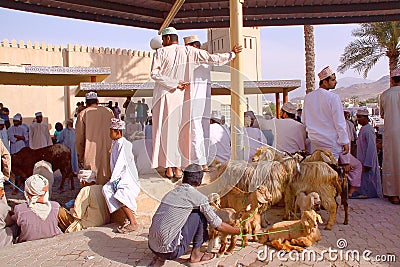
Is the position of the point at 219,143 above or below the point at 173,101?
below

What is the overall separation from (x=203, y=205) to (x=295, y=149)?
246 cm

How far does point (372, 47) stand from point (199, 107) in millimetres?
15683

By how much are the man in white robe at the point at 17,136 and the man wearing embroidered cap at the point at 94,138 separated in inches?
188

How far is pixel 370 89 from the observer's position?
92.9 meters

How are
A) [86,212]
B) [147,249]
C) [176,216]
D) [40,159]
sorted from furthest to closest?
1. [40,159]
2. [86,212]
3. [147,249]
4. [176,216]

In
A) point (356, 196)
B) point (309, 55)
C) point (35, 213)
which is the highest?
point (309, 55)

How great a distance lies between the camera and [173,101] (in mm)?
4875

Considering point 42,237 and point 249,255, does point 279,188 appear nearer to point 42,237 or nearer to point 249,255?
point 249,255

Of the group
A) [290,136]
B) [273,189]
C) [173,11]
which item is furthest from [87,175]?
[173,11]

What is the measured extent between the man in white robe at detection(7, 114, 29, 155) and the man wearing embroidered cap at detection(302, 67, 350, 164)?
715 cm

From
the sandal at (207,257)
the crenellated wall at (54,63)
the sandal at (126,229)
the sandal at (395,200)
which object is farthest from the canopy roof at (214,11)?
the crenellated wall at (54,63)

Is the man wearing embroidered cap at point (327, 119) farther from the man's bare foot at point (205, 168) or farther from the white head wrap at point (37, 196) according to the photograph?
the white head wrap at point (37, 196)

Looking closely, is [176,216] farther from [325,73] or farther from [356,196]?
[356,196]

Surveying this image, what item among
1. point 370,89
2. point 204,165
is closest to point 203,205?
point 204,165
